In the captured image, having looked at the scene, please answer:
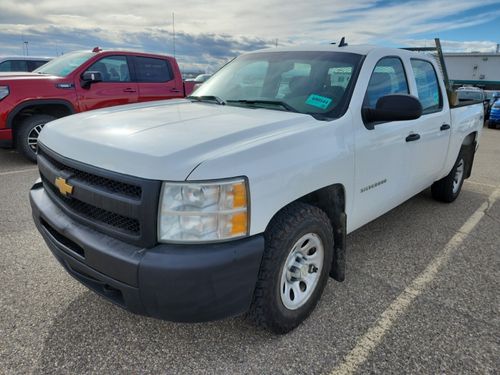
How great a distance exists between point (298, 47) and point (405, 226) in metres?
2.24

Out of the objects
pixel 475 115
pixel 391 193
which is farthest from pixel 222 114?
pixel 475 115

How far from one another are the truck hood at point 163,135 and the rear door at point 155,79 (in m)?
4.89

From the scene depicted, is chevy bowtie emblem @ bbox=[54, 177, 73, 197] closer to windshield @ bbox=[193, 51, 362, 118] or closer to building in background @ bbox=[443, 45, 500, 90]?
windshield @ bbox=[193, 51, 362, 118]

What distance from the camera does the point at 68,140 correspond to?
2.33 meters

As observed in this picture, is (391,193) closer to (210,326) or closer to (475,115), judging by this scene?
(210,326)

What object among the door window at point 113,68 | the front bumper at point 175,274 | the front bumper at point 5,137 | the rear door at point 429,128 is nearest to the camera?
the front bumper at point 175,274

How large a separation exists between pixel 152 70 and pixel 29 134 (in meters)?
2.55

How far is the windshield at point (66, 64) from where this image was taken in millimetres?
7020

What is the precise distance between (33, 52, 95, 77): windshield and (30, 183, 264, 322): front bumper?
583cm

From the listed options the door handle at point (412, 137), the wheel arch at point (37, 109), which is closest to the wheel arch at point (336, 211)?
the door handle at point (412, 137)

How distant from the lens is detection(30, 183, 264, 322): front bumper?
184cm

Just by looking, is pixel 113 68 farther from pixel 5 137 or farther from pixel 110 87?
pixel 5 137

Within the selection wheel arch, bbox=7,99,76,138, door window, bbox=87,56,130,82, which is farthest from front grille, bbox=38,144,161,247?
door window, bbox=87,56,130,82

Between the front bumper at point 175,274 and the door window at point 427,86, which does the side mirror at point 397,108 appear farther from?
the front bumper at point 175,274
